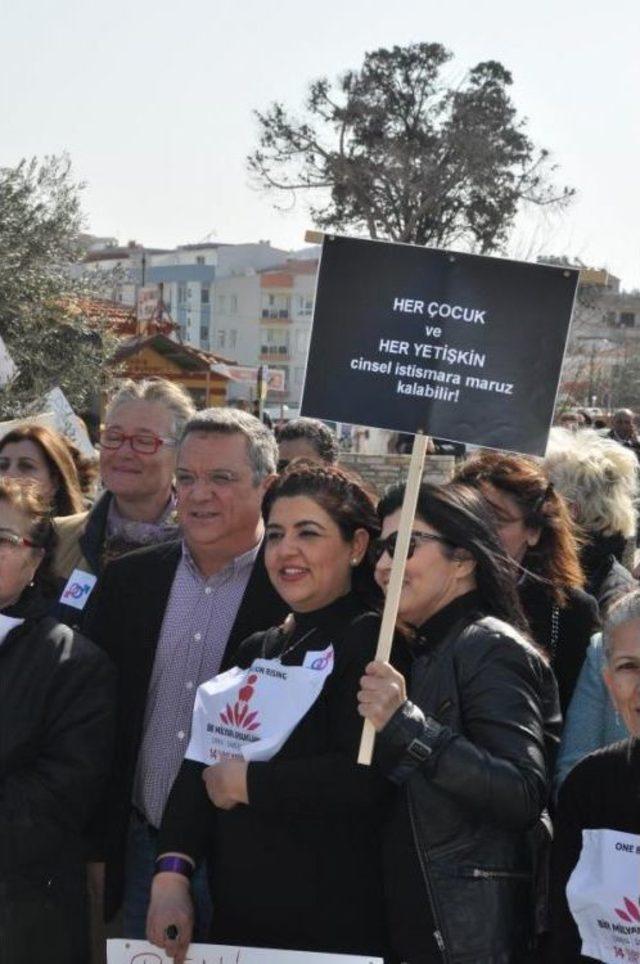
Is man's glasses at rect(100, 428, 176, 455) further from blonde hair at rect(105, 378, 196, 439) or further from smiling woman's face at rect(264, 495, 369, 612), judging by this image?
smiling woman's face at rect(264, 495, 369, 612)

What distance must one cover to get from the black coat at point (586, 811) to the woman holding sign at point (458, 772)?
0.07m

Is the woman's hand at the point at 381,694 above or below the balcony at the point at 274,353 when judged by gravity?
above

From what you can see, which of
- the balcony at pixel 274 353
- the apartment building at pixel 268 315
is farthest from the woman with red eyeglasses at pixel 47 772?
the balcony at pixel 274 353

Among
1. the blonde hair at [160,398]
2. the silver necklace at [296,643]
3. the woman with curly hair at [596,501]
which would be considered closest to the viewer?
the silver necklace at [296,643]

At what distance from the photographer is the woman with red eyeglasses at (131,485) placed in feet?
17.1

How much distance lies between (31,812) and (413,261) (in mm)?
1766

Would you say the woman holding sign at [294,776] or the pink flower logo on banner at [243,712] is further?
the pink flower logo on banner at [243,712]

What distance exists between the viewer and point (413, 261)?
12.5 ft

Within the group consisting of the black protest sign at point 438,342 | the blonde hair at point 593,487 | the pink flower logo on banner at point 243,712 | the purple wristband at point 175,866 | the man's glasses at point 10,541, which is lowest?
the purple wristband at point 175,866

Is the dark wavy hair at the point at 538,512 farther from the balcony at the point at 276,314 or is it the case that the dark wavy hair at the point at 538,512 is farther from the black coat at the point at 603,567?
the balcony at the point at 276,314

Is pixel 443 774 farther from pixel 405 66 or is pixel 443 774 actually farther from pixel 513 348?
pixel 405 66

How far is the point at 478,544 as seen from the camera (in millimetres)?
3764

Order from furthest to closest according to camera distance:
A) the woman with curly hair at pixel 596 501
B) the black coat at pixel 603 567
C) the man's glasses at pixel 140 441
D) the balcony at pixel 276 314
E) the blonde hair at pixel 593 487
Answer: the balcony at pixel 276 314 < the blonde hair at pixel 593 487 < the woman with curly hair at pixel 596 501 < the black coat at pixel 603 567 < the man's glasses at pixel 140 441

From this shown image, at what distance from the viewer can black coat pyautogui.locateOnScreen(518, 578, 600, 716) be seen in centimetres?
470
